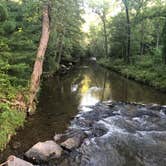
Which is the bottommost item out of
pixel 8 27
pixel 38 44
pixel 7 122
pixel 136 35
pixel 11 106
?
pixel 7 122

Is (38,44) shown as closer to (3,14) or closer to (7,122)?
(3,14)

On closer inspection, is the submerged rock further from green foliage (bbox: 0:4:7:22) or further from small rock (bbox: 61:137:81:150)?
green foliage (bbox: 0:4:7:22)

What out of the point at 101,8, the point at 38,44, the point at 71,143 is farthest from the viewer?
the point at 101,8

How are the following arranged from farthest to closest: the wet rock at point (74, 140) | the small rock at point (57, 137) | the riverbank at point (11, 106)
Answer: the small rock at point (57, 137) → the riverbank at point (11, 106) → the wet rock at point (74, 140)

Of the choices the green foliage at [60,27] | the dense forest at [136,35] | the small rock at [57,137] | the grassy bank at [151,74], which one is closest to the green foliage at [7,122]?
the small rock at [57,137]

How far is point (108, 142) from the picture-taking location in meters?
8.05

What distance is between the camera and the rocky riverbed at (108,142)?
6.86 meters

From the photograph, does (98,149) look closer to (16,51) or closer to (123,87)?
(16,51)

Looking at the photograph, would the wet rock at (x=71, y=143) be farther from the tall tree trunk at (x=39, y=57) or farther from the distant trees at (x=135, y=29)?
the distant trees at (x=135, y=29)

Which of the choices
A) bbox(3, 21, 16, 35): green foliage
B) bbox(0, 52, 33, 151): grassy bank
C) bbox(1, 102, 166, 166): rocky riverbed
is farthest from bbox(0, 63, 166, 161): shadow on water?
bbox(3, 21, 16, 35): green foliage

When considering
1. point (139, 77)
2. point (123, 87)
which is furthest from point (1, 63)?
point (139, 77)

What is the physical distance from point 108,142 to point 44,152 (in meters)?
2.13

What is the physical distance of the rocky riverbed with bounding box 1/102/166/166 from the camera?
6.86m

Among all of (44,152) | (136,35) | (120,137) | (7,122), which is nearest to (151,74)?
(136,35)
